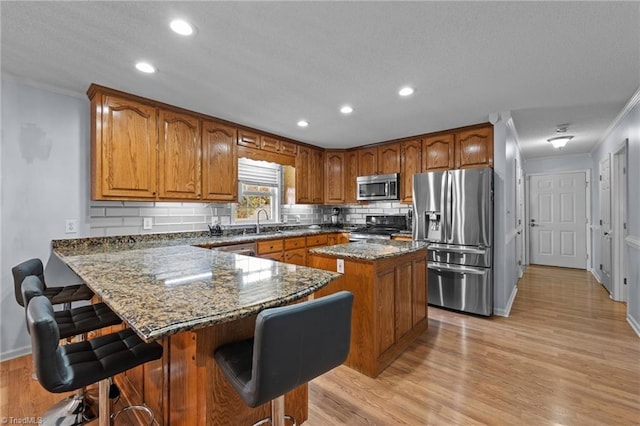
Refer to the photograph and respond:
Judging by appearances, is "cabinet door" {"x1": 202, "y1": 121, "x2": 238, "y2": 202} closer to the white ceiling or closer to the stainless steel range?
the white ceiling

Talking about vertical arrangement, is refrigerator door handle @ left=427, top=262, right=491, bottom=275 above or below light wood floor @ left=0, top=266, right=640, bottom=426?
above

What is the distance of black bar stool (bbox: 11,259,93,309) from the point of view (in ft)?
5.72

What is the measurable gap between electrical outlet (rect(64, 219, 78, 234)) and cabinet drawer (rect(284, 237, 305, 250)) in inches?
87.2

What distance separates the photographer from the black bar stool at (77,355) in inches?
36.9

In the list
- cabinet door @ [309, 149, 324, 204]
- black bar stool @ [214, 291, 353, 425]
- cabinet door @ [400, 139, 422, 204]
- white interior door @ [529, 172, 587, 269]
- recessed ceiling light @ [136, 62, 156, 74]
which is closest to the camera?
black bar stool @ [214, 291, 353, 425]

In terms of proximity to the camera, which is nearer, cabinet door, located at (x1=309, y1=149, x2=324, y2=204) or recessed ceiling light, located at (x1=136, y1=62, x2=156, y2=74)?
recessed ceiling light, located at (x1=136, y1=62, x2=156, y2=74)

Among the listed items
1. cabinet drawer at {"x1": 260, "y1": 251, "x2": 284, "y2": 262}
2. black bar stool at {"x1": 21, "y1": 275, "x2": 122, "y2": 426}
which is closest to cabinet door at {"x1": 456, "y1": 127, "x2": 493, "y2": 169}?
cabinet drawer at {"x1": 260, "y1": 251, "x2": 284, "y2": 262}

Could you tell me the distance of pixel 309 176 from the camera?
193 inches

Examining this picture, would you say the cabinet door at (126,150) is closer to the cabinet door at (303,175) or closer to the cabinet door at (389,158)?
the cabinet door at (303,175)

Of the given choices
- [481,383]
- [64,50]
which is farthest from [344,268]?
[64,50]

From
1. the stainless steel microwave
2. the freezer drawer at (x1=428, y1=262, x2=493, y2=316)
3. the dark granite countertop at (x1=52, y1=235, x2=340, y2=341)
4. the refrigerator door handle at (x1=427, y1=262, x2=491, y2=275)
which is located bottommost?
the freezer drawer at (x1=428, y1=262, x2=493, y2=316)

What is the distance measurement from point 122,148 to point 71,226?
87 centimetres

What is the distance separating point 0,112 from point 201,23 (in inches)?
81.2

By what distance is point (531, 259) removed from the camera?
634 centimetres
